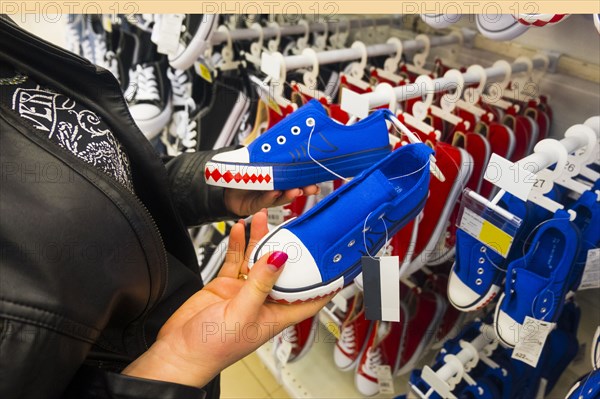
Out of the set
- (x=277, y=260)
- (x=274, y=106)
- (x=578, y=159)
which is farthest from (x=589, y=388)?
(x=274, y=106)

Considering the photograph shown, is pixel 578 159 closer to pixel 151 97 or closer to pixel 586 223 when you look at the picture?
pixel 586 223

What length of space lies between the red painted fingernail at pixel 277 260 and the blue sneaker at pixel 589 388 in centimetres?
46

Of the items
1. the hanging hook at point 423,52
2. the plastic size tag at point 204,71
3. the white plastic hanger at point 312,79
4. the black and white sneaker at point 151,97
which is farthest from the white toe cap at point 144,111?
the hanging hook at point 423,52

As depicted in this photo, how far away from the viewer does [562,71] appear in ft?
3.43

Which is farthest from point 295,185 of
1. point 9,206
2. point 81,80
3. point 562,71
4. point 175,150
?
point 175,150

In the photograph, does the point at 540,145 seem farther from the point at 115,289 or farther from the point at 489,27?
the point at 115,289

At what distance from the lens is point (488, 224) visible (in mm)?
703

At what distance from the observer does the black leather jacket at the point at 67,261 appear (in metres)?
0.36

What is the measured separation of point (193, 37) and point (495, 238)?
91 cm

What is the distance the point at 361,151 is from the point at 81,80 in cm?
50

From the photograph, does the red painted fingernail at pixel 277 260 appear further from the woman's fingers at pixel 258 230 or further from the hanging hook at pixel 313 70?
the hanging hook at pixel 313 70

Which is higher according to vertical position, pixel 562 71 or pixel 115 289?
pixel 562 71

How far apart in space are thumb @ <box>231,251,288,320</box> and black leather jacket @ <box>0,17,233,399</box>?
3.8 inches

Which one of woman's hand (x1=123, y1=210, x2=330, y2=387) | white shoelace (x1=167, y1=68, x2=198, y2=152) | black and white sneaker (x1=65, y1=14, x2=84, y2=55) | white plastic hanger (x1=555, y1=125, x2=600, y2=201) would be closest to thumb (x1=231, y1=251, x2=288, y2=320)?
woman's hand (x1=123, y1=210, x2=330, y2=387)
